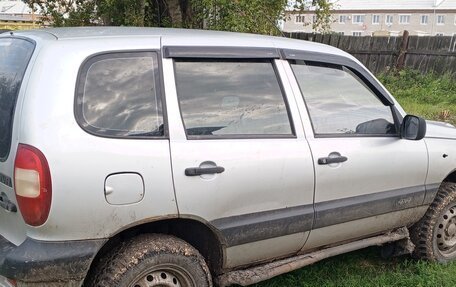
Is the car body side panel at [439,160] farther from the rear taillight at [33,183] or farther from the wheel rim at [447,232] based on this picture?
the rear taillight at [33,183]

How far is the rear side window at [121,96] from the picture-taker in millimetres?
2643

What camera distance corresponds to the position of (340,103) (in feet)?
12.2

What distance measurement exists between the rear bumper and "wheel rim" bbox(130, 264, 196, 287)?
1.02 ft

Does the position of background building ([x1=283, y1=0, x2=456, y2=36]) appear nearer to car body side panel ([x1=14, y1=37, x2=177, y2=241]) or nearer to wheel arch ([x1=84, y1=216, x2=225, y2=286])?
wheel arch ([x1=84, y1=216, x2=225, y2=286])

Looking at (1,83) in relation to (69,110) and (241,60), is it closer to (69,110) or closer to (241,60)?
(69,110)

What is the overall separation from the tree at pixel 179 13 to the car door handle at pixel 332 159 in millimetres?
6120

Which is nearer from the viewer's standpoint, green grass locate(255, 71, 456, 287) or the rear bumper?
the rear bumper

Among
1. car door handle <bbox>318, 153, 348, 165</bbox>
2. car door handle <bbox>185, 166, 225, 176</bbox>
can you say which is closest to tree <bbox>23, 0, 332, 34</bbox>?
car door handle <bbox>318, 153, 348, 165</bbox>

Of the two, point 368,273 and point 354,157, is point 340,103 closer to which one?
point 354,157

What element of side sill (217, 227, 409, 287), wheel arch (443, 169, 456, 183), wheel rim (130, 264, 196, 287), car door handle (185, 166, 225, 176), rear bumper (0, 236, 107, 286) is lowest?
side sill (217, 227, 409, 287)

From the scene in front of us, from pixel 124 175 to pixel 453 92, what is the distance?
12706 millimetres

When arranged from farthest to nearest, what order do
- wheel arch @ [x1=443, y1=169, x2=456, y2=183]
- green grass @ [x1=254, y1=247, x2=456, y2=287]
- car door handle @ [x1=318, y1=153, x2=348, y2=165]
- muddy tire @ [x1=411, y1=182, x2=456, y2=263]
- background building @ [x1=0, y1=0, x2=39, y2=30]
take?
background building @ [x1=0, y1=0, x2=39, y2=30] → wheel arch @ [x1=443, y1=169, x2=456, y2=183] → muddy tire @ [x1=411, y1=182, x2=456, y2=263] → green grass @ [x1=254, y1=247, x2=456, y2=287] → car door handle @ [x1=318, y1=153, x2=348, y2=165]

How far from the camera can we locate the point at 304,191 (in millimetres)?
3293

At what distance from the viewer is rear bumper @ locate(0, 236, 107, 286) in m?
2.48
